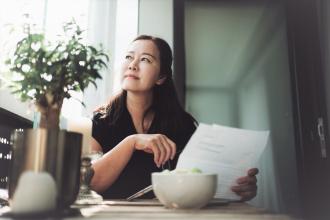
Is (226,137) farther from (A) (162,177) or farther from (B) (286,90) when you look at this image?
(B) (286,90)

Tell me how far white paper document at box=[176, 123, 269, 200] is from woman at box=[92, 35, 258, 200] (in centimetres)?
49

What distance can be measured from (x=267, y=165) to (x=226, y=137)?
1420 mm

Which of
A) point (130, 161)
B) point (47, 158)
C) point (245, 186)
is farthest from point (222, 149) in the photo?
point (130, 161)

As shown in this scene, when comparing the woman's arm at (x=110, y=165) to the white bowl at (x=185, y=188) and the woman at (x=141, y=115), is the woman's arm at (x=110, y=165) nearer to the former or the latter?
the woman at (x=141, y=115)

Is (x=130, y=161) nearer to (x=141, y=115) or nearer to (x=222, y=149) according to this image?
(x=141, y=115)

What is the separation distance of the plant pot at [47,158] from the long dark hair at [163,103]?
99cm

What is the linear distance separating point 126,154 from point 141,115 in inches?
23.5

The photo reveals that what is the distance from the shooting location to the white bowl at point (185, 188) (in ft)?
1.97

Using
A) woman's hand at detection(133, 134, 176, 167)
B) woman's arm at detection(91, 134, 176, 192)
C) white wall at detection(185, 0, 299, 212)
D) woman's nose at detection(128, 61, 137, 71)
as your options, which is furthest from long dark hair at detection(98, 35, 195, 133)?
woman's hand at detection(133, 134, 176, 167)

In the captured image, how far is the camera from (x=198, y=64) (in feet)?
6.51

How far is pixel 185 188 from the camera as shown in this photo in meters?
0.60

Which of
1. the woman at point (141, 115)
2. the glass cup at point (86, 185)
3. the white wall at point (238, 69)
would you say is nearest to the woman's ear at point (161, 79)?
the woman at point (141, 115)

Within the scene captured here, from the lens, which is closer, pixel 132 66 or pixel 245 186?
pixel 245 186

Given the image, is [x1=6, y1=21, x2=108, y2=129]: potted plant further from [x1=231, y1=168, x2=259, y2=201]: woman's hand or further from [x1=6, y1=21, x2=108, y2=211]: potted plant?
[x1=231, y1=168, x2=259, y2=201]: woman's hand
